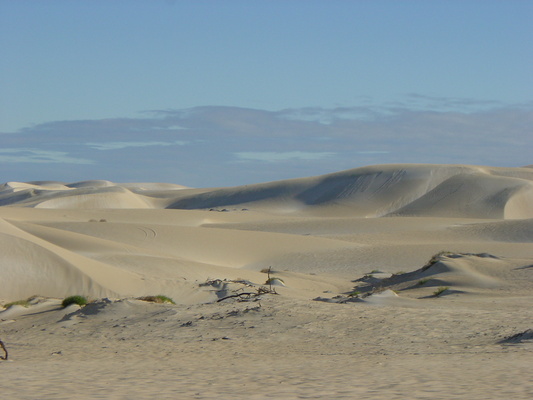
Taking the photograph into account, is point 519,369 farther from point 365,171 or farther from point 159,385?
point 365,171

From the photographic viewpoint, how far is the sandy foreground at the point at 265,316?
8914 millimetres

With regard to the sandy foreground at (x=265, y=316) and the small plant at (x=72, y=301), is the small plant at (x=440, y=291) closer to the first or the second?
the sandy foreground at (x=265, y=316)

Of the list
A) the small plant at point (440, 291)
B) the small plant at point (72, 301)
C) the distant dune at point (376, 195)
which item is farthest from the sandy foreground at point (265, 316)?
the distant dune at point (376, 195)

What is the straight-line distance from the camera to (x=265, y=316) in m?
14.8

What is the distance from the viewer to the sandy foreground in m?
8.91

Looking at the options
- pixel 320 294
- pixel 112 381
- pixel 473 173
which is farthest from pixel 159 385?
pixel 473 173

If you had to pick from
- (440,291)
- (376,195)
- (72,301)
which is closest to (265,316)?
(72,301)

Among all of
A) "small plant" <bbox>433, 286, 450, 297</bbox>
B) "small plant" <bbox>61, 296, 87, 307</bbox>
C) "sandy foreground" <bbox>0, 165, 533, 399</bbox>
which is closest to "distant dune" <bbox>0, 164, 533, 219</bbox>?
"sandy foreground" <bbox>0, 165, 533, 399</bbox>

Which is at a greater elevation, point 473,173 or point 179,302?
point 473,173

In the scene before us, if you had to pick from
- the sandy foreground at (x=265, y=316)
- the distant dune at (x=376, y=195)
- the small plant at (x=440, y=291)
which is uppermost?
the distant dune at (x=376, y=195)

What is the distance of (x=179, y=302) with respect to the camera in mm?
20406

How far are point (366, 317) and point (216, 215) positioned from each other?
152ft

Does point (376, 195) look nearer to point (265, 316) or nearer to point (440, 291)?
point (440, 291)

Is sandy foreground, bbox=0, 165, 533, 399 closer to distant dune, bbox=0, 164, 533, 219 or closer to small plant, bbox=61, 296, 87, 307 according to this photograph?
small plant, bbox=61, 296, 87, 307
